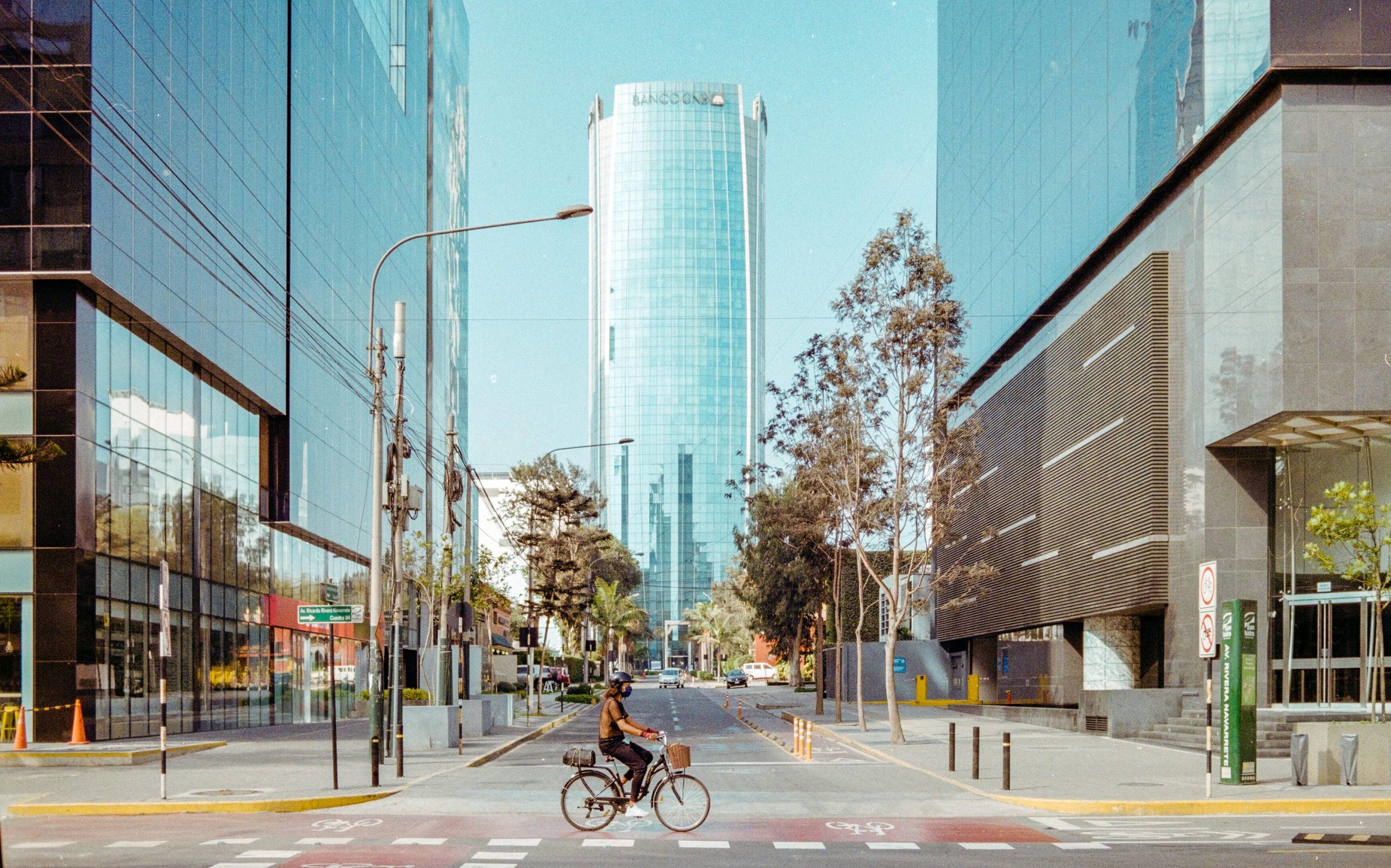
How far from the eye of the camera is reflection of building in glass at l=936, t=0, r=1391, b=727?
3073 cm

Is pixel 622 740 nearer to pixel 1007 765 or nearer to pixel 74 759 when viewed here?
pixel 1007 765

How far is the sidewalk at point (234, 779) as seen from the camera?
18734 mm

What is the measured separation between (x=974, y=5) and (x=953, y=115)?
6054mm

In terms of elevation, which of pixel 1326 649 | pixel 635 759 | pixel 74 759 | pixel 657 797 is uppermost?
pixel 635 759

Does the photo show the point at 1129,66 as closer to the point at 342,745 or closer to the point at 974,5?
the point at 974,5

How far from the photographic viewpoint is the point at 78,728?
31062 mm

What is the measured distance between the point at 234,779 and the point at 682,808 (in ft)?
33.1

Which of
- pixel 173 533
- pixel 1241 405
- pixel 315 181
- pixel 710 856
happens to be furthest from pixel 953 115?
pixel 710 856

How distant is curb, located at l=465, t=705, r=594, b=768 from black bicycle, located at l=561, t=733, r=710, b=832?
10.7 m

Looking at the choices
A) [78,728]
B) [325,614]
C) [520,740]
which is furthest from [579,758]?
[520,740]

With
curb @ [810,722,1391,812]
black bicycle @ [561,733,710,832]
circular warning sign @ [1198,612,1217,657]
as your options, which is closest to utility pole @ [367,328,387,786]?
black bicycle @ [561,733,710,832]

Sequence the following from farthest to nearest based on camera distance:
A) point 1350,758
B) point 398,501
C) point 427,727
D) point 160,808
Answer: point 427,727, point 398,501, point 1350,758, point 160,808

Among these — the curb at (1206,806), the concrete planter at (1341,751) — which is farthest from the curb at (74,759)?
the concrete planter at (1341,751)

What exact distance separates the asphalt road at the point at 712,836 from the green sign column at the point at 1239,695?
3243 mm
